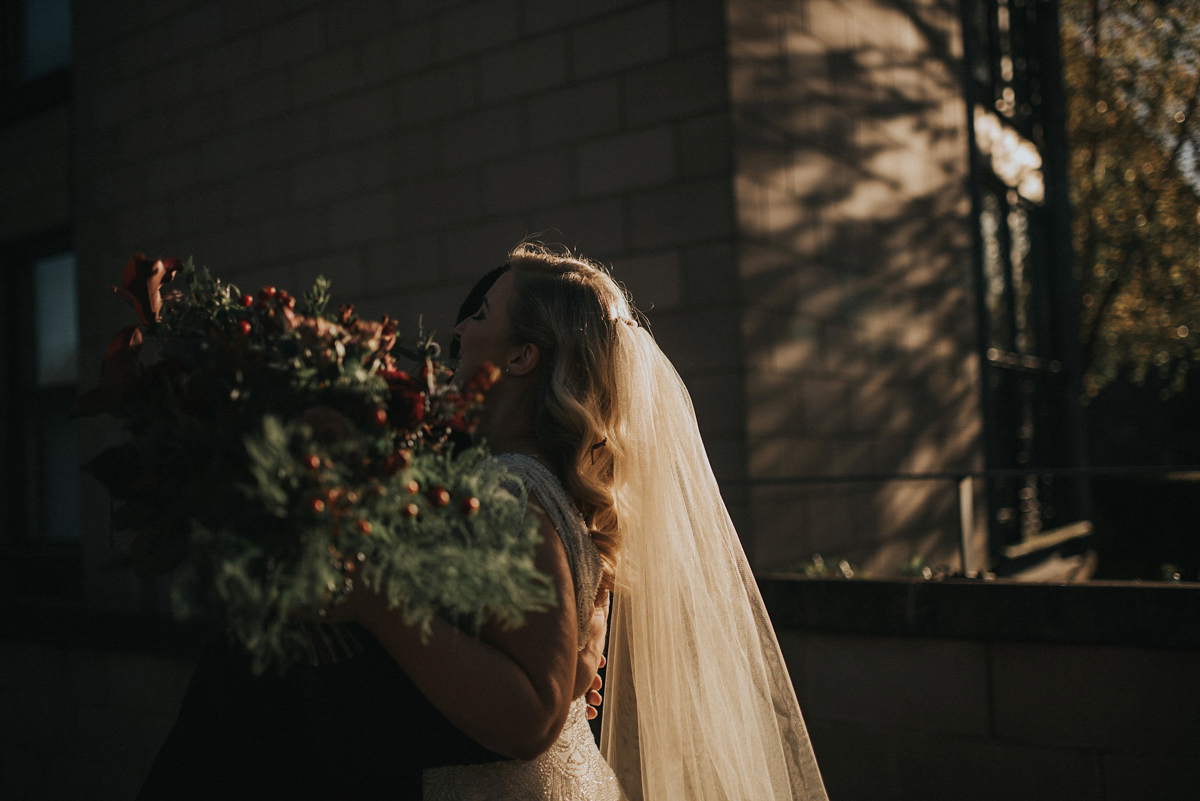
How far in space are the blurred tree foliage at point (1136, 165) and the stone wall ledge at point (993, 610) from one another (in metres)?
12.4

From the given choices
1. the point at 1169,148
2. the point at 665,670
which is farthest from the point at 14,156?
the point at 1169,148

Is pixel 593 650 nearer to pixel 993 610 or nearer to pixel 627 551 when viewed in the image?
pixel 627 551

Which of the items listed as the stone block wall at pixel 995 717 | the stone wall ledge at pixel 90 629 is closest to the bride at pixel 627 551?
the stone block wall at pixel 995 717

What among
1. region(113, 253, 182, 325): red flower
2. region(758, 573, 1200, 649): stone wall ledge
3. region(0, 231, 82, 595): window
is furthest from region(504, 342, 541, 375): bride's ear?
region(0, 231, 82, 595): window

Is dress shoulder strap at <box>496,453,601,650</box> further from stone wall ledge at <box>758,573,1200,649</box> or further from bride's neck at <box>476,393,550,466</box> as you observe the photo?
stone wall ledge at <box>758,573,1200,649</box>

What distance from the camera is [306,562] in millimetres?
1021

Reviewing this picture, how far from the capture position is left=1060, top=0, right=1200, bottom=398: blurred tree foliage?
1295 cm

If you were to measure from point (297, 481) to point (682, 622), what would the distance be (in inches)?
48.1

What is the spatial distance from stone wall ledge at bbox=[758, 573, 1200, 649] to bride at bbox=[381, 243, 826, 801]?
1.03m

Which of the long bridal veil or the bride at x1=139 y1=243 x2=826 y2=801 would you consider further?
the long bridal veil

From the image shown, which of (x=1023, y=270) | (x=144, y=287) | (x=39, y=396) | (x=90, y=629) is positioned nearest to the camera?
(x=144, y=287)

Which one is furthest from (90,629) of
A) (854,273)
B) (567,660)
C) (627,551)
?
(854,273)

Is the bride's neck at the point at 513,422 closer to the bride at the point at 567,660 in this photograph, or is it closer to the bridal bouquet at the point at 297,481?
the bride at the point at 567,660

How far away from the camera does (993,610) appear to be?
2.90 metres
